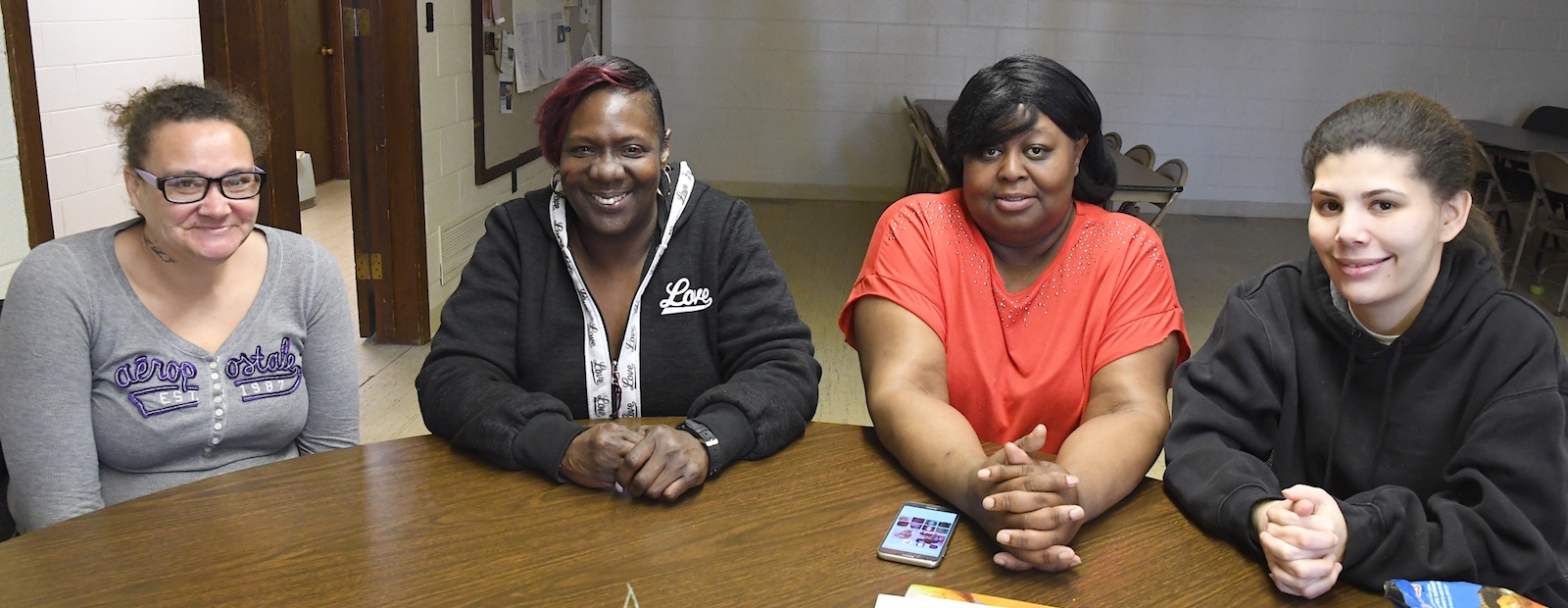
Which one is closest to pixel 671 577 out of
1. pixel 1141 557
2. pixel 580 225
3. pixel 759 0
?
pixel 1141 557

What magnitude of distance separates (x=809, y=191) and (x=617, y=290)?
595 centimetres

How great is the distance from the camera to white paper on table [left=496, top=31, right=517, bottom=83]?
15.4 ft

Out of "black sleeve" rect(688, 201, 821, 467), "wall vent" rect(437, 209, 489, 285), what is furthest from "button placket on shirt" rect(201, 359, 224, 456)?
"wall vent" rect(437, 209, 489, 285)

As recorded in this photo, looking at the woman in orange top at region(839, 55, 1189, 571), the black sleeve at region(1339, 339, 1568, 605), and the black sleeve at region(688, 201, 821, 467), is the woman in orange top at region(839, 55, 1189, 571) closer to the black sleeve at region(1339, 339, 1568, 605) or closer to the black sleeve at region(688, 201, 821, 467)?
the black sleeve at region(688, 201, 821, 467)

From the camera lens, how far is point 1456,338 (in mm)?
1365

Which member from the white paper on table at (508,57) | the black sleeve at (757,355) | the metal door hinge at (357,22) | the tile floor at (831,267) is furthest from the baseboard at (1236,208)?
the black sleeve at (757,355)

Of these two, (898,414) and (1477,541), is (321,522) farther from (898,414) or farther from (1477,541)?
(1477,541)

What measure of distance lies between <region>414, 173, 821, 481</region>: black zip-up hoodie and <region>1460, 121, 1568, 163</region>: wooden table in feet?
17.3

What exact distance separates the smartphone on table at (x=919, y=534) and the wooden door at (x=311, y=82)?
603 cm

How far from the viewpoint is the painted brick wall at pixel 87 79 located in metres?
3.70

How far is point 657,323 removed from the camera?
1812mm

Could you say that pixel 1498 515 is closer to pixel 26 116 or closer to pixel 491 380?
pixel 491 380

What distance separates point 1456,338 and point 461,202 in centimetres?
387

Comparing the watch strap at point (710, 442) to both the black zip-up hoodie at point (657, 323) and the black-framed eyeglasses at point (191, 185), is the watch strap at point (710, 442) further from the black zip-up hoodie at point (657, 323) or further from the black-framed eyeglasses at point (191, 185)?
the black-framed eyeglasses at point (191, 185)
